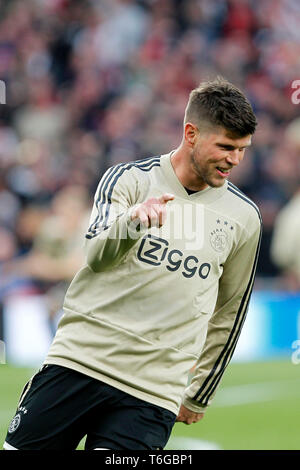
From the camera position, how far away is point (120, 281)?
3.69m

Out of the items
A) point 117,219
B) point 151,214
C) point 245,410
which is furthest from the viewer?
point 245,410

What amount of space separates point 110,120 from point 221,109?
9189mm

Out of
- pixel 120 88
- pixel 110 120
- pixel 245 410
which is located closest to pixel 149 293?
pixel 245 410

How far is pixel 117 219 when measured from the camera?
3.40m

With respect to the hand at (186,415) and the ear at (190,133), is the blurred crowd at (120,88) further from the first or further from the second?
the ear at (190,133)

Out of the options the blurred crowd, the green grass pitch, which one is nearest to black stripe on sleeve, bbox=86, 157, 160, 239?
the green grass pitch

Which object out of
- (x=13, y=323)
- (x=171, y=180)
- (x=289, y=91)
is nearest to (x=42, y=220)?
(x=13, y=323)

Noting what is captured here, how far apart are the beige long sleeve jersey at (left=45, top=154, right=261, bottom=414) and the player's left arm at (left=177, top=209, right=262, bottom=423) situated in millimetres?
177

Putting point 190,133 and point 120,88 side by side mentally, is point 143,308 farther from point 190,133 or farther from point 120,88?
point 120,88

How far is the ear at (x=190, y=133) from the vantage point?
150 inches

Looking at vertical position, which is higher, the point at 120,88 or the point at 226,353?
the point at 226,353
